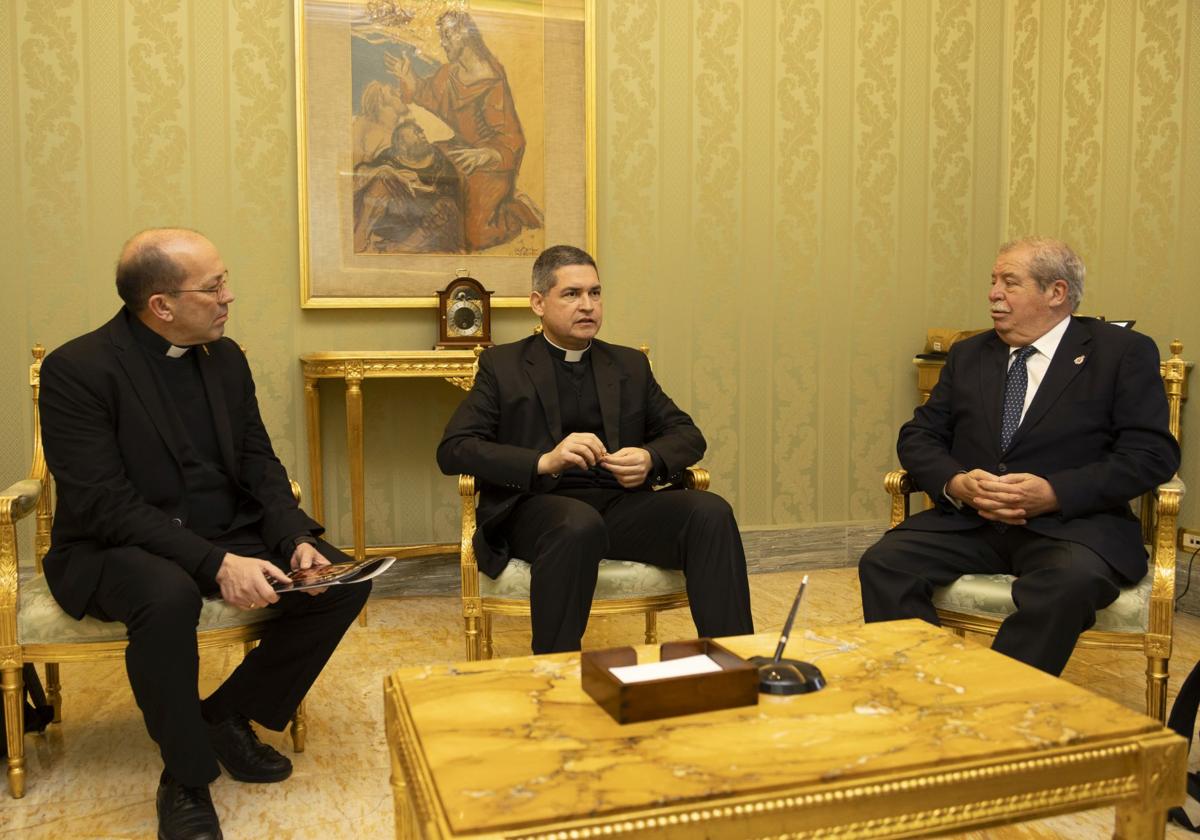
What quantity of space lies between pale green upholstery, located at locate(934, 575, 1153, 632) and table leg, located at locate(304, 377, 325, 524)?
2.69 meters

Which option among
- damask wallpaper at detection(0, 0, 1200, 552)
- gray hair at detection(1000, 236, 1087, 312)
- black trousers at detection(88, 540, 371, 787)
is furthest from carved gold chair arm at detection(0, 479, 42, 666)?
gray hair at detection(1000, 236, 1087, 312)

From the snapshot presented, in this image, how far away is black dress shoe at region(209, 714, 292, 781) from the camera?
287 centimetres

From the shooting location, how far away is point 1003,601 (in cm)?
293

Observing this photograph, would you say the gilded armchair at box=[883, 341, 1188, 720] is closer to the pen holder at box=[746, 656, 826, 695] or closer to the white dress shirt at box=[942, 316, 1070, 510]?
the white dress shirt at box=[942, 316, 1070, 510]

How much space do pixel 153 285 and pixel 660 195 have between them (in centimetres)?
286

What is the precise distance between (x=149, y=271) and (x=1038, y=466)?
2623 millimetres

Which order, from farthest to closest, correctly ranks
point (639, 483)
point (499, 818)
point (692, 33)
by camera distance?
point (692, 33) → point (639, 483) → point (499, 818)

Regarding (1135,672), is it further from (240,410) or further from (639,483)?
(240,410)

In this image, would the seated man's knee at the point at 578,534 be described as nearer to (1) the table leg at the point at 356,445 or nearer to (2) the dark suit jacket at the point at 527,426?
(2) the dark suit jacket at the point at 527,426

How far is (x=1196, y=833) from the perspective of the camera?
2479 millimetres

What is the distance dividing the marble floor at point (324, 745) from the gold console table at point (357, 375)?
56 centimetres

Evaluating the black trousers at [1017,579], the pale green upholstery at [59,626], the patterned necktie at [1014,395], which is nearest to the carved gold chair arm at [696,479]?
the black trousers at [1017,579]

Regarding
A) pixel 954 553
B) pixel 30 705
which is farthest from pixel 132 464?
pixel 954 553

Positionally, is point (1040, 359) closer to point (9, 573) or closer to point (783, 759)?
point (783, 759)
